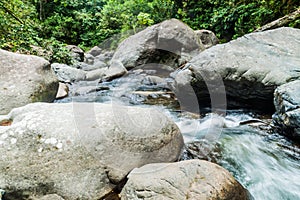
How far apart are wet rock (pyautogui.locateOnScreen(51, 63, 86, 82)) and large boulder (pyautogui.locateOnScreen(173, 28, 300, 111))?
320 cm

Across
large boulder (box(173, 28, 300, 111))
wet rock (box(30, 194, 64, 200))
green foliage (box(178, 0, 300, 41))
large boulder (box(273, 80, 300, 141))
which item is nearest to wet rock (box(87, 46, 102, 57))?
green foliage (box(178, 0, 300, 41))

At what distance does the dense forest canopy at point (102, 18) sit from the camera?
5.71m

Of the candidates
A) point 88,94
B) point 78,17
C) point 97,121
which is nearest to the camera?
point 97,121

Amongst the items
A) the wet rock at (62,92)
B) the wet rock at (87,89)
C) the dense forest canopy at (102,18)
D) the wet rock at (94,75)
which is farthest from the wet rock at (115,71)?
the dense forest canopy at (102,18)

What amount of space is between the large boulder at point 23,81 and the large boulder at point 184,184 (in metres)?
2.35

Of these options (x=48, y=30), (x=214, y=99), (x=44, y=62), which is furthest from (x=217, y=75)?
(x=48, y=30)

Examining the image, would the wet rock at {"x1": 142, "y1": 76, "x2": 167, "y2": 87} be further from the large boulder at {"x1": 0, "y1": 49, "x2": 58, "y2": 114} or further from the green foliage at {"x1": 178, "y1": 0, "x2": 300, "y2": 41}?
the green foliage at {"x1": 178, "y1": 0, "x2": 300, "y2": 41}

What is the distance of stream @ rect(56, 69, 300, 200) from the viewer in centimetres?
227

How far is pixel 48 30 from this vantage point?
12844mm

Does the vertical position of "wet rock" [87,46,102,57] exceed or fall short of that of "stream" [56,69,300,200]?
it exceeds it

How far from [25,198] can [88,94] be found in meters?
3.44

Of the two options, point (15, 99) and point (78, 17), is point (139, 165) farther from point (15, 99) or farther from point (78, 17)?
point (78, 17)

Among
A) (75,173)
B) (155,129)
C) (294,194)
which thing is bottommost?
(294,194)

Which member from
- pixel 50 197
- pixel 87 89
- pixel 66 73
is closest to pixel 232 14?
pixel 87 89
